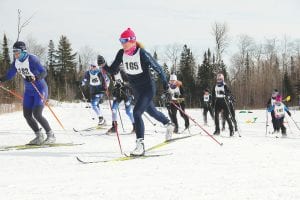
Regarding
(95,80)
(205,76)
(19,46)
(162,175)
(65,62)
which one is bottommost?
(162,175)

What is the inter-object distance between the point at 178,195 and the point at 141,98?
121 inches

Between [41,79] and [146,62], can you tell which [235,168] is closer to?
[146,62]

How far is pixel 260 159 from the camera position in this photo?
5.34m

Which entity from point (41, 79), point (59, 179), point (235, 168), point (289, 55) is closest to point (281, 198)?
point (235, 168)

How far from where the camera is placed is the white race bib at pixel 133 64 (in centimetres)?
639

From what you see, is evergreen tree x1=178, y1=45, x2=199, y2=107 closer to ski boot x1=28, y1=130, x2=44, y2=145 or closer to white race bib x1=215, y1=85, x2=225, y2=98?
white race bib x1=215, y1=85, x2=225, y2=98

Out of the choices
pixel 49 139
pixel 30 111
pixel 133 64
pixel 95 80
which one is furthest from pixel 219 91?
pixel 133 64

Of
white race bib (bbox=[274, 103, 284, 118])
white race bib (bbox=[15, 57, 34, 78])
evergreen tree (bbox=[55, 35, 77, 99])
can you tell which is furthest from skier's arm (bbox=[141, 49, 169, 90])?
evergreen tree (bbox=[55, 35, 77, 99])

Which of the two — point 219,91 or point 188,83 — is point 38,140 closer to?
point 219,91

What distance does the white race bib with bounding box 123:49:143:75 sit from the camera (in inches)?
251

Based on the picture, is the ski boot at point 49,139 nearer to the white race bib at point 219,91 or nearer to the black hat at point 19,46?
the black hat at point 19,46

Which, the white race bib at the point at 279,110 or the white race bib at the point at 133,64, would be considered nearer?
the white race bib at the point at 133,64

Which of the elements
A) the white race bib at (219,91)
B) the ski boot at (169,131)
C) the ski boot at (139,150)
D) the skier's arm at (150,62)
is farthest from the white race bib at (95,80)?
the ski boot at (139,150)

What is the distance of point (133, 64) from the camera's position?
21.1ft
